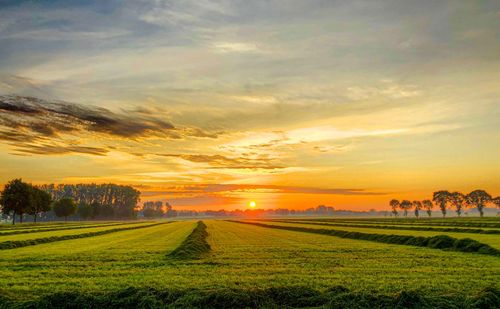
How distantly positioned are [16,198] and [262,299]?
133 metres

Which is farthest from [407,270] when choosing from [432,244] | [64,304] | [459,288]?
[64,304]

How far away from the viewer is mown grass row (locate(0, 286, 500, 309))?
1482cm

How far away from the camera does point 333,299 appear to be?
15383 millimetres

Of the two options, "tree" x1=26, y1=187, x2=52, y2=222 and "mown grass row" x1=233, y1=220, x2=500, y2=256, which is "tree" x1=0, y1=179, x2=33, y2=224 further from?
"mown grass row" x1=233, y1=220, x2=500, y2=256

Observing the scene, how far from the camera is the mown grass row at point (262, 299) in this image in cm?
1482

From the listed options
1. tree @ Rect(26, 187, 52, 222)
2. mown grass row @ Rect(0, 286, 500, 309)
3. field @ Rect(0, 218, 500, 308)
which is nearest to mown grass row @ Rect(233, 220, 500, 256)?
field @ Rect(0, 218, 500, 308)

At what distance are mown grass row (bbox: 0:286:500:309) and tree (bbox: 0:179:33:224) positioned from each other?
127727 millimetres

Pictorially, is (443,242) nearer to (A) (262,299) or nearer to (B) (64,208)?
(A) (262,299)

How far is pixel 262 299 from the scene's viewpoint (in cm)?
1577

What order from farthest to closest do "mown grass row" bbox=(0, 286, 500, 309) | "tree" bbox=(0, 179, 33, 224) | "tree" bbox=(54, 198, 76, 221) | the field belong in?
"tree" bbox=(54, 198, 76, 221), "tree" bbox=(0, 179, 33, 224), the field, "mown grass row" bbox=(0, 286, 500, 309)

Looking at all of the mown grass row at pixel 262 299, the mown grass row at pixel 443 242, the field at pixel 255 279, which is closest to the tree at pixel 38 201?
the field at pixel 255 279

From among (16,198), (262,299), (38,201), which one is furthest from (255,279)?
(38,201)

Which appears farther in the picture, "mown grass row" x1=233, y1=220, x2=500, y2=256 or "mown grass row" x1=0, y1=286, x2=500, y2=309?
"mown grass row" x1=233, y1=220, x2=500, y2=256

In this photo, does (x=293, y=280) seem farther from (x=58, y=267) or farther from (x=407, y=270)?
(x=58, y=267)
